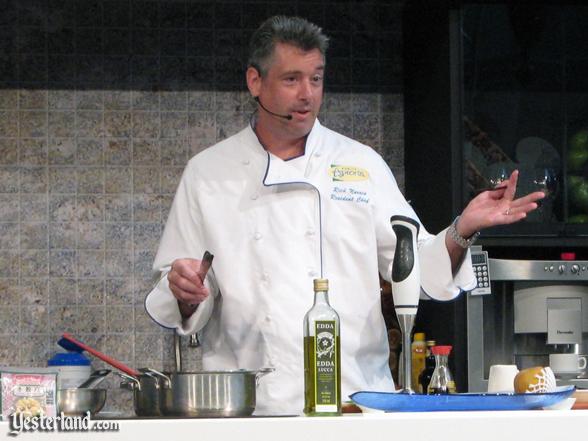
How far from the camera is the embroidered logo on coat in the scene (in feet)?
9.45

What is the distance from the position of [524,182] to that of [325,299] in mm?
1766

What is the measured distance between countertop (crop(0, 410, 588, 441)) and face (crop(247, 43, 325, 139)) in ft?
3.89

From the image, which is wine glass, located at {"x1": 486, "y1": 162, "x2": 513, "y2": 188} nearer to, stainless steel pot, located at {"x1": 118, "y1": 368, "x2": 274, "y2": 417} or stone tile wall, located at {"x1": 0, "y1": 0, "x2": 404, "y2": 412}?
stone tile wall, located at {"x1": 0, "y1": 0, "x2": 404, "y2": 412}

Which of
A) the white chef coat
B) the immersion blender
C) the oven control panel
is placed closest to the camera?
the immersion blender

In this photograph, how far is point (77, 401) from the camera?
1.94 meters

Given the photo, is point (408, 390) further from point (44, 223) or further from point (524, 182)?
point (44, 223)

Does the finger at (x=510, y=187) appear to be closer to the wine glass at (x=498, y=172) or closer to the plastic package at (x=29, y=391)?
the plastic package at (x=29, y=391)

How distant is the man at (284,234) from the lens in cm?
275

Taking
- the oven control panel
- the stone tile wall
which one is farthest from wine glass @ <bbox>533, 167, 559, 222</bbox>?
the stone tile wall

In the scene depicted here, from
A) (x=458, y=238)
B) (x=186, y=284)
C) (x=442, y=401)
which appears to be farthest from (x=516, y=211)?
(x=186, y=284)

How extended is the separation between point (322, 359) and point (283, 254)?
89 centimetres

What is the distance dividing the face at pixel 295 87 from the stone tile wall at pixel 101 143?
979 millimetres

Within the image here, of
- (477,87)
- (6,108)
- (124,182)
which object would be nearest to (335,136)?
(477,87)

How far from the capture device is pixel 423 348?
11.6ft
